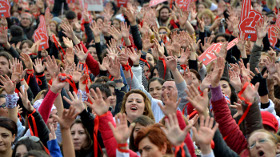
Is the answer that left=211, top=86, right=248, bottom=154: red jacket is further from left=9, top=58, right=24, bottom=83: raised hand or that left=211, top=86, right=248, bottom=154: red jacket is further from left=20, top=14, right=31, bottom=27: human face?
left=20, top=14, right=31, bottom=27: human face

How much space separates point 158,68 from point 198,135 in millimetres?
3917

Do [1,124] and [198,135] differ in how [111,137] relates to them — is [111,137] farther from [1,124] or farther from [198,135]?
[1,124]

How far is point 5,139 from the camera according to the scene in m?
4.62

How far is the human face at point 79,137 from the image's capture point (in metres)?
4.70

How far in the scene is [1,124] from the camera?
15.3 feet

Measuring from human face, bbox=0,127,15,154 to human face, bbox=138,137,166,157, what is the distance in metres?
1.47

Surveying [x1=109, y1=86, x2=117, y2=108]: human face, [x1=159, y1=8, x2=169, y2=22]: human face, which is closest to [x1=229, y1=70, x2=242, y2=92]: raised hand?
[x1=109, y1=86, x2=117, y2=108]: human face

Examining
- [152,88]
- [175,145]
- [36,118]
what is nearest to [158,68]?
[152,88]

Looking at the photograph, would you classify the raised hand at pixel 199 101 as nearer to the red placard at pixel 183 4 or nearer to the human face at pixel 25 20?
the red placard at pixel 183 4

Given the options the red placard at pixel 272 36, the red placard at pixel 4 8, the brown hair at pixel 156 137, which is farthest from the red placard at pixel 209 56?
the red placard at pixel 4 8

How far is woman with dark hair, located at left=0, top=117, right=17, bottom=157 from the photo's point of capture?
15.0 feet

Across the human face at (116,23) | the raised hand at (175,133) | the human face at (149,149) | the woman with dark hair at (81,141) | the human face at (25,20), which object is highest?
the human face at (25,20)

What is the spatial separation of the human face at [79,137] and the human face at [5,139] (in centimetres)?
61

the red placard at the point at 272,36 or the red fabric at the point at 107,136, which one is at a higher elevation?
the red placard at the point at 272,36
